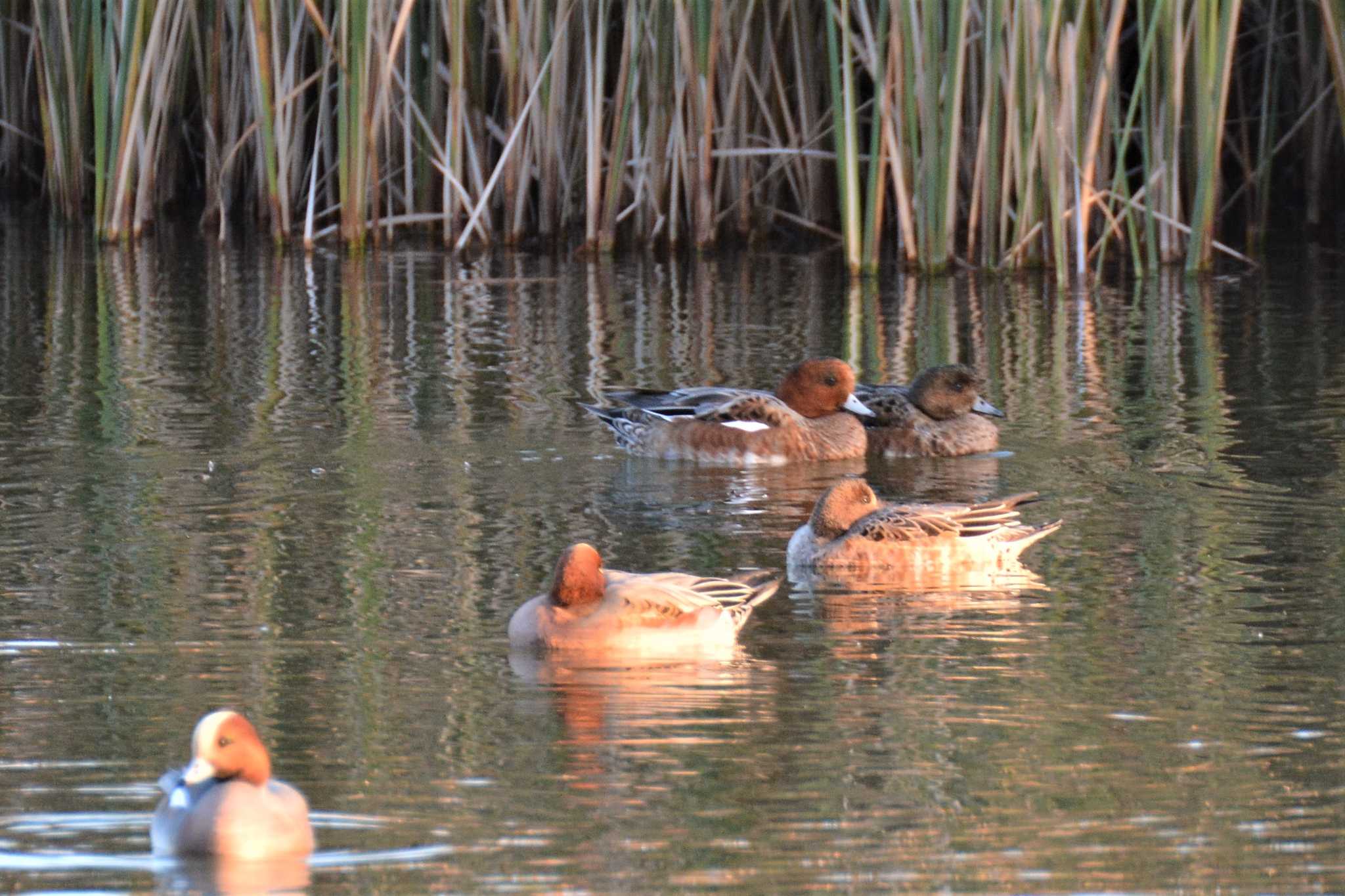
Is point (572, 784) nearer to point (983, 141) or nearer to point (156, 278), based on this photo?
point (983, 141)

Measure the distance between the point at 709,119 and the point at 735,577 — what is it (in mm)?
9170

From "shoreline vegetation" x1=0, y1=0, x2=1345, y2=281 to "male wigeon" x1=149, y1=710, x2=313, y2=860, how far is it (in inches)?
385

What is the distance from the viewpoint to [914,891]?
3.99 meters

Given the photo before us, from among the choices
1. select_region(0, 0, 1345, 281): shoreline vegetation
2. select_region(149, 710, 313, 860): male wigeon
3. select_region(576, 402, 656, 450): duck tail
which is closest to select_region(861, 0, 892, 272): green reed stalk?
select_region(0, 0, 1345, 281): shoreline vegetation

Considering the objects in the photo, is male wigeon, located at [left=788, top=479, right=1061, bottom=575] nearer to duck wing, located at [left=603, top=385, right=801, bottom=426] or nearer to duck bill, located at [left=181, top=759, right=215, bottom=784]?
duck wing, located at [left=603, top=385, right=801, bottom=426]

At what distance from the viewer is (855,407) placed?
9.68 m

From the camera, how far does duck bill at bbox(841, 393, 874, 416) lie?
967cm

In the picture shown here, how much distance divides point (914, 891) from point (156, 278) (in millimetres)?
11718

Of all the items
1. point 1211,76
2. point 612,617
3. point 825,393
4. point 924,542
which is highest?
point 1211,76

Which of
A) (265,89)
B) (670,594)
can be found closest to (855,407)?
(670,594)

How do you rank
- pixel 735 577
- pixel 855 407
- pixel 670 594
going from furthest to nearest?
pixel 855 407
pixel 735 577
pixel 670 594

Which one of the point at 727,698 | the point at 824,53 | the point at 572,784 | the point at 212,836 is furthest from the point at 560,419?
the point at 824,53

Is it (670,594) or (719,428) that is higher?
(719,428)

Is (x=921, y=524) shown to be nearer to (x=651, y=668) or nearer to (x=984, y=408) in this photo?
(x=651, y=668)
